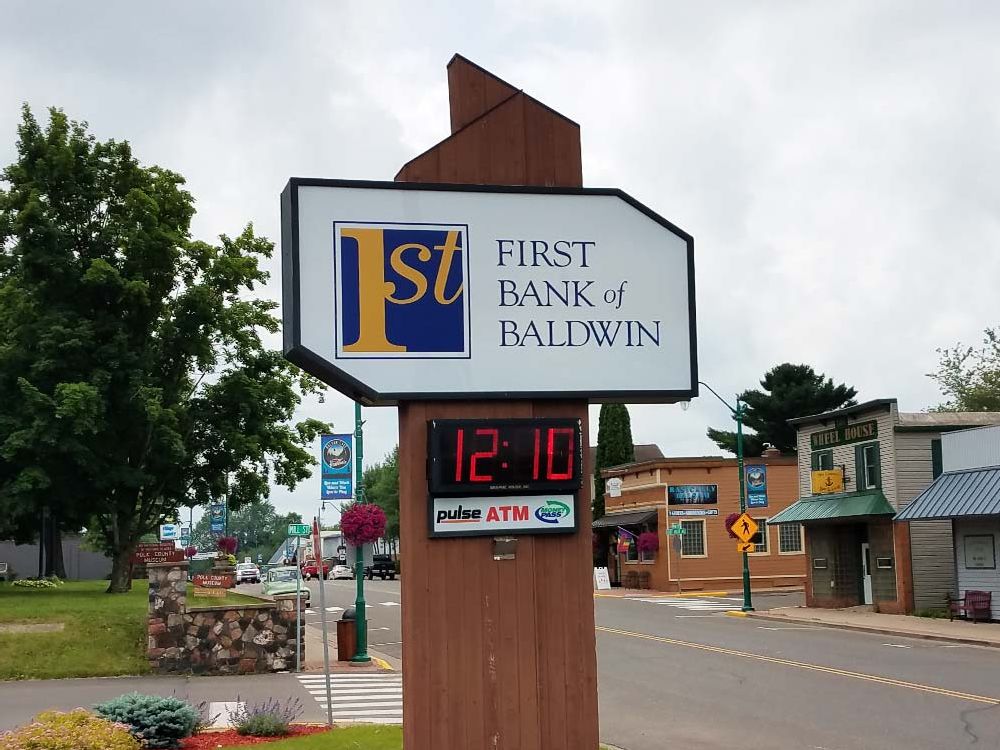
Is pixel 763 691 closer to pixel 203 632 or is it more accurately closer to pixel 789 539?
pixel 203 632

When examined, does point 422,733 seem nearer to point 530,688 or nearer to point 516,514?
point 530,688

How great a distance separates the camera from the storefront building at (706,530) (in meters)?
54.6

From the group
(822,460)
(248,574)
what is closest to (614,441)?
(248,574)

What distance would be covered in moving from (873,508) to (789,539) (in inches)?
781

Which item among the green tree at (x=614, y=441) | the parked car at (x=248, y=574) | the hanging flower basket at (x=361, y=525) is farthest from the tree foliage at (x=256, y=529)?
the hanging flower basket at (x=361, y=525)

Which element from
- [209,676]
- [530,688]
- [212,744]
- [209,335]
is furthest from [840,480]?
[530,688]

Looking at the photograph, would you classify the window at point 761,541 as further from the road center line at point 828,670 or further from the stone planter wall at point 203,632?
the stone planter wall at point 203,632

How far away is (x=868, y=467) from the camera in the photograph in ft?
125

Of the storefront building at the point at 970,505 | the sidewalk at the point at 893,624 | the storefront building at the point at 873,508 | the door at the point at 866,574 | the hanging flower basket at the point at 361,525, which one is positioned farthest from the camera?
the door at the point at 866,574

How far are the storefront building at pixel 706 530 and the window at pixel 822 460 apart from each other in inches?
451

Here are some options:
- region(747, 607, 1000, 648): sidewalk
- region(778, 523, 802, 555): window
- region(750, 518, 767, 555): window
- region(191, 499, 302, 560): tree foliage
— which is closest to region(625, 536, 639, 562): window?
region(750, 518, 767, 555): window

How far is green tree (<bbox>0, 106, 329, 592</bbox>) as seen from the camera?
30.3 meters

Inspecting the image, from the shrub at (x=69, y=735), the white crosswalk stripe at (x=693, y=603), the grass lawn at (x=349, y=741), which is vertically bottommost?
the white crosswalk stripe at (x=693, y=603)

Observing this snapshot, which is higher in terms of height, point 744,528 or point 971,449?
point 971,449
